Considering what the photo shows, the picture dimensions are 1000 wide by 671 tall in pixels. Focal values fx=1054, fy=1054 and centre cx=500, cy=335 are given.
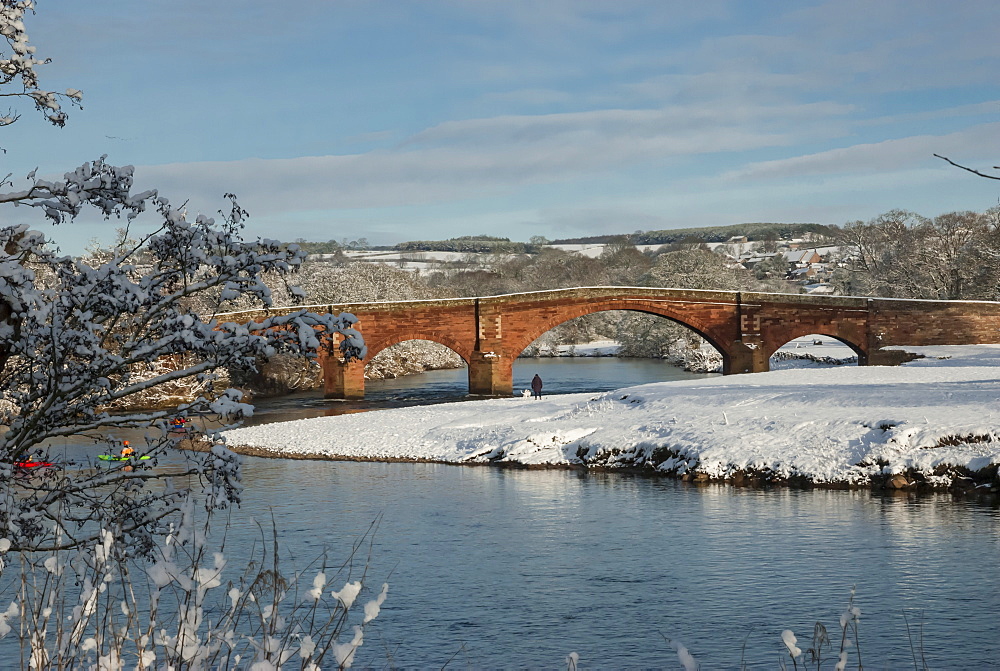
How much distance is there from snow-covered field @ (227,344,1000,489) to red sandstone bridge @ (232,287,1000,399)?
12.1 m

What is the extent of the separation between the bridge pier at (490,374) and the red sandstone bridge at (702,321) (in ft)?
0.16

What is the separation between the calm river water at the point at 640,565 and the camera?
1285 cm

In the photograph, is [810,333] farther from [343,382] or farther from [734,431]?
[734,431]

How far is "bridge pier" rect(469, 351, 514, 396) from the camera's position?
49.8 metres

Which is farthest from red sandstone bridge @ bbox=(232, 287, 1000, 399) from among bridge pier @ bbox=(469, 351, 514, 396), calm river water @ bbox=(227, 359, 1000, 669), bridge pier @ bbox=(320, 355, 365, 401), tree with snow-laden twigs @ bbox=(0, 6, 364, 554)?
tree with snow-laden twigs @ bbox=(0, 6, 364, 554)

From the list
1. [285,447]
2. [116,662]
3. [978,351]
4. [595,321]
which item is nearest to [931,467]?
[285,447]

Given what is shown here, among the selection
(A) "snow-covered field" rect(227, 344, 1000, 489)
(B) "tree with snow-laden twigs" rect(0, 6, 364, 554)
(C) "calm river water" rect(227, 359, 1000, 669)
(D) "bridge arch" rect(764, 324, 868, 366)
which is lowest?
(C) "calm river water" rect(227, 359, 1000, 669)

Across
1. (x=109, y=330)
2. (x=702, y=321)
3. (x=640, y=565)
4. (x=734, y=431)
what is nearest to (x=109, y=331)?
(x=109, y=330)

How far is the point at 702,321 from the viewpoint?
5372 cm

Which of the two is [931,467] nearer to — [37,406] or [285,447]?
[285,447]

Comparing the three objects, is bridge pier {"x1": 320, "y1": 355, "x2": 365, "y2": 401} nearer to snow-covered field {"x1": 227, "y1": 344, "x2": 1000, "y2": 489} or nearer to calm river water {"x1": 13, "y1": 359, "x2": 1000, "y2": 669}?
snow-covered field {"x1": 227, "y1": 344, "x2": 1000, "y2": 489}

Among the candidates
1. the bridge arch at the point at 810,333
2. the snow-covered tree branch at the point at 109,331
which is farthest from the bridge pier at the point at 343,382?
the snow-covered tree branch at the point at 109,331

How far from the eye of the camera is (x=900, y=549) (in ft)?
56.7

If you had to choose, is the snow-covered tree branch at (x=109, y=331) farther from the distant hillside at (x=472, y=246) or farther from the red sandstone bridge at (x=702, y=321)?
the distant hillside at (x=472, y=246)
